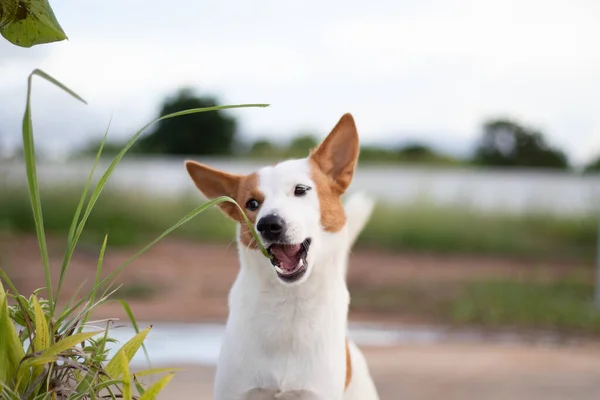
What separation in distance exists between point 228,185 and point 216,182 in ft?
0.08

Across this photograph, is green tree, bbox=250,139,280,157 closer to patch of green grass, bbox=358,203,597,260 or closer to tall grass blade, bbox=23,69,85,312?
patch of green grass, bbox=358,203,597,260

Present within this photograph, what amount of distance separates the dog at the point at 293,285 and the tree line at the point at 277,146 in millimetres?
5372

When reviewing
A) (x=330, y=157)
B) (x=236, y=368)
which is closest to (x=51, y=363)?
(x=236, y=368)

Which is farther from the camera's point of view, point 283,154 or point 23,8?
point 283,154

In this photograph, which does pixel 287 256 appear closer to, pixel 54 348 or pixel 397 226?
pixel 54 348

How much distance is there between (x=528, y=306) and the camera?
5184 millimetres

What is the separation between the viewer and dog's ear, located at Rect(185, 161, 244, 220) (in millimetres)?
1368

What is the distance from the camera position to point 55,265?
22.4 ft

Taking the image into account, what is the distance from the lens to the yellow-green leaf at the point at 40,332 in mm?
883

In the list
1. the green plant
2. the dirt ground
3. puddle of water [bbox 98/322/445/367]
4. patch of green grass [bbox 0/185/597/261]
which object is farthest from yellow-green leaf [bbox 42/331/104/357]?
patch of green grass [bbox 0/185/597/261]

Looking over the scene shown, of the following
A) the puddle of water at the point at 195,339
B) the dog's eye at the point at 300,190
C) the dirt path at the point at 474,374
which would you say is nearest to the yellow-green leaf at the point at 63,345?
the dog's eye at the point at 300,190

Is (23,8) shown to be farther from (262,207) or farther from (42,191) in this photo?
(42,191)

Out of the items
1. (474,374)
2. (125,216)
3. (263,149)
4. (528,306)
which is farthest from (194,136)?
(474,374)

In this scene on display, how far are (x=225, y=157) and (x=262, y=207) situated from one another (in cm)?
631
